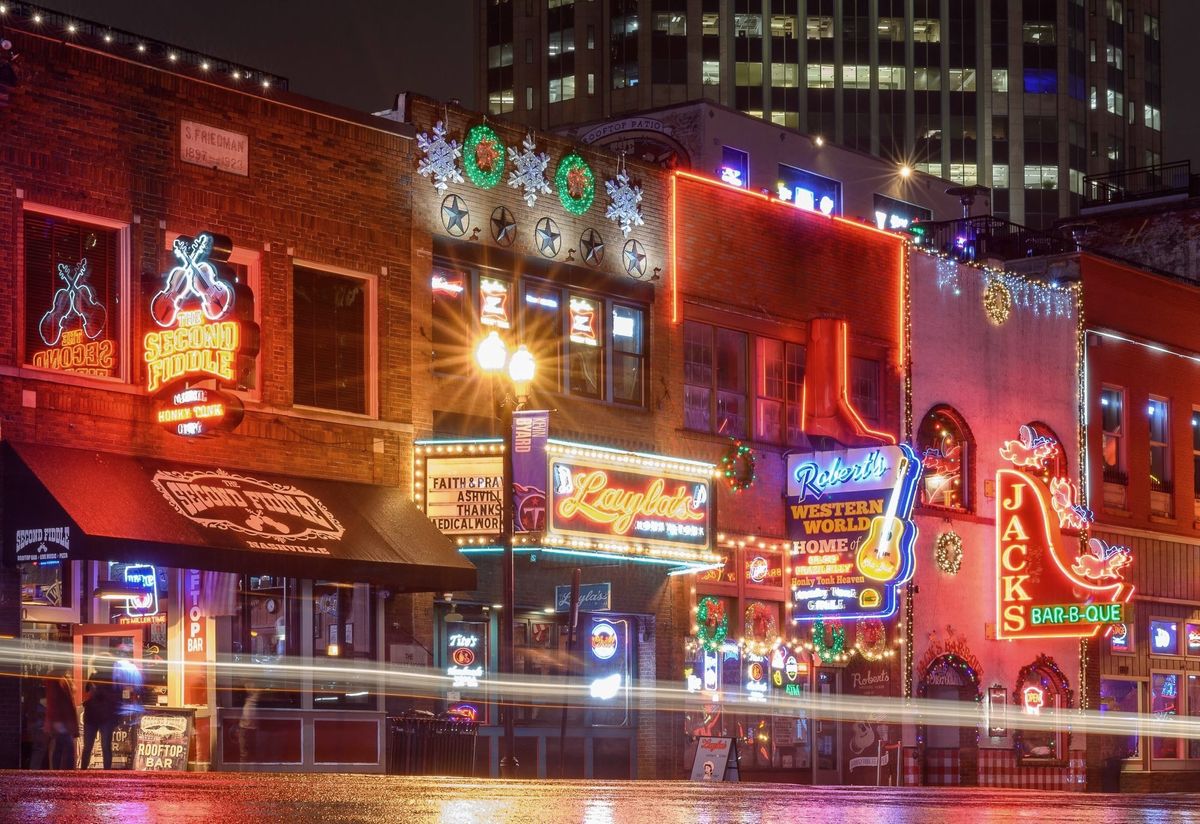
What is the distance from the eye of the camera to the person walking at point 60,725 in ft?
68.2

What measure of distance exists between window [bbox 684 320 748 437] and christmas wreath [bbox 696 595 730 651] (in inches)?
105

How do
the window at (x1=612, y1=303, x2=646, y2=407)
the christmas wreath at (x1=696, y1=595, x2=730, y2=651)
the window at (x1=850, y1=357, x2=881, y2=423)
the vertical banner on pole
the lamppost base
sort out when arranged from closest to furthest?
the lamppost base
the vertical banner on pole
the window at (x1=612, y1=303, x2=646, y2=407)
the christmas wreath at (x1=696, y1=595, x2=730, y2=651)
the window at (x1=850, y1=357, x2=881, y2=423)

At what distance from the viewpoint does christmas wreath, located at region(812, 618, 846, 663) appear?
31828 millimetres

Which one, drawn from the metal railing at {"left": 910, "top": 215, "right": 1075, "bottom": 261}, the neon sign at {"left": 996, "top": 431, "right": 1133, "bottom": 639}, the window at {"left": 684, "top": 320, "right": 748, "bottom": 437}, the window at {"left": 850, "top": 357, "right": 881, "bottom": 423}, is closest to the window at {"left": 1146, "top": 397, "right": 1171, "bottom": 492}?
the metal railing at {"left": 910, "top": 215, "right": 1075, "bottom": 261}

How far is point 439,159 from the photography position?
26.5 meters

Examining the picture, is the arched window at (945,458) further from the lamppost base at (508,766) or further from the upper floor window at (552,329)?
the lamppost base at (508,766)

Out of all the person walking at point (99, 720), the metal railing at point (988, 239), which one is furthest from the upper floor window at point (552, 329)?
the metal railing at point (988, 239)

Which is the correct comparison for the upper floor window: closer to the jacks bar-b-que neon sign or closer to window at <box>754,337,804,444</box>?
window at <box>754,337,804,444</box>

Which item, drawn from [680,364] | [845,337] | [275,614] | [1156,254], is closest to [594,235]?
[680,364]

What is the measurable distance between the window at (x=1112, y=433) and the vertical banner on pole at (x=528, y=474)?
55.8 ft

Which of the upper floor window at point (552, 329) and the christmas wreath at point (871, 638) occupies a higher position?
the upper floor window at point (552, 329)

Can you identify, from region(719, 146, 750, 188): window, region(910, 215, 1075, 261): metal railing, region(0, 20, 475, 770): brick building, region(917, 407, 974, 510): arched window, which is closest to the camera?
region(0, 20, 475, 770): brick building

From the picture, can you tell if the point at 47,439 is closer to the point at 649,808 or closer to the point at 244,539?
the point at 244,539

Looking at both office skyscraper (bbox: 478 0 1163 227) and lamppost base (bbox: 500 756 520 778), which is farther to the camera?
office skyscraper (bbox: 478 0 1163 227)
